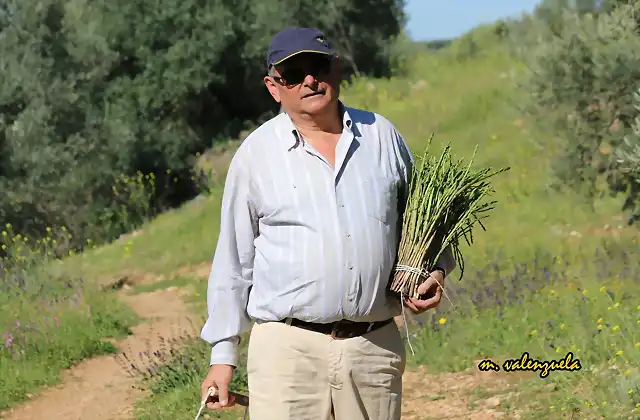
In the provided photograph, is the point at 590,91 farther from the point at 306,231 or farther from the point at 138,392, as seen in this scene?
the point at 306,231

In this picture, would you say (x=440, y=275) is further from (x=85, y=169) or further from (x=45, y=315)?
(x=85, y=169)

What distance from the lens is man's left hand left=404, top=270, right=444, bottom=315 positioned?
8.87 ft

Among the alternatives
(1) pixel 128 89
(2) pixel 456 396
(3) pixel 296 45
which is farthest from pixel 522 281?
(1) pixel 128 89

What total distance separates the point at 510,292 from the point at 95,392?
3.46 meters

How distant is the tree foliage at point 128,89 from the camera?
Result: 13914 mm

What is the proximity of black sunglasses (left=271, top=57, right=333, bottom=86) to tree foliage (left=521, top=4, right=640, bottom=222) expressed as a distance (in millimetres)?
5200

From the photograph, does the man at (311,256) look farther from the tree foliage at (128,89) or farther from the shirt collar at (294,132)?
the tree foliage at (128,89)

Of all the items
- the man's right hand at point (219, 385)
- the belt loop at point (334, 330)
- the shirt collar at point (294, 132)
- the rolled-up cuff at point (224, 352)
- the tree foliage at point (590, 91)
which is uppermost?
the shirt collar at point (294, 132)

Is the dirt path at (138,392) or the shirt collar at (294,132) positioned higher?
the shirt collar at (294,132)

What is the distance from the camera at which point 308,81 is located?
270 cm

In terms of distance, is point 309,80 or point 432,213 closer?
point 309,80

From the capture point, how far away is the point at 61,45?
49.8 feet

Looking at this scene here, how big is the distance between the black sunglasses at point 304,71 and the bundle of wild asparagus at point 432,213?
1.61ft

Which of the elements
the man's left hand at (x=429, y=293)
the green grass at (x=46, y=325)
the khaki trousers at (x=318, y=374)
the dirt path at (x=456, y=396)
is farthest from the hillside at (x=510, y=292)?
the khaki trousers at (x=318, y=374)
